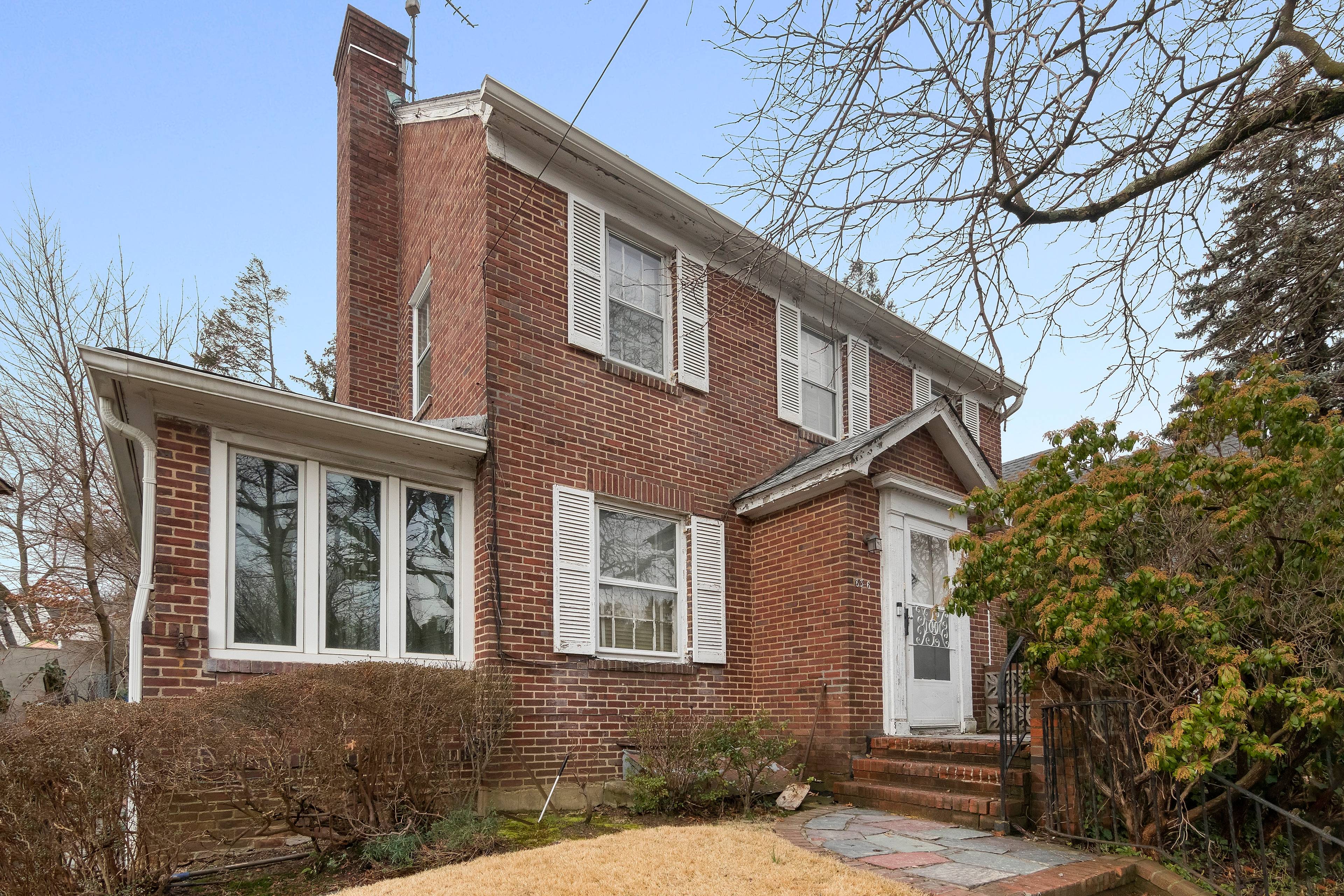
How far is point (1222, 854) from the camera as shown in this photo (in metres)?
5.82

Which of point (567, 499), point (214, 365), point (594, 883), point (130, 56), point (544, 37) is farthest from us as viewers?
point (214, 365)

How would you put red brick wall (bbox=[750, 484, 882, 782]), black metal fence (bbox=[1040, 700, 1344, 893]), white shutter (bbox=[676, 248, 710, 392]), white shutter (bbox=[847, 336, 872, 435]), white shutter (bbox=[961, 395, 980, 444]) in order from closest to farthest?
black metal fence (bbox=[1040, 700, 1344, 893]) → red brick wall (bbox=[750, 484, 882, 782]) → white shutter (bbox=[676, 248, 710, 392]) → white shutter (bbox=[847, 336, 872, 435]) → white shutter (bbox=[961, 395, 980, 444])

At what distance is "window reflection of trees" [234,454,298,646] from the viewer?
671 cm

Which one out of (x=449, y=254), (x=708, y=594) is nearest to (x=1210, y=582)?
(x=708, y=594)

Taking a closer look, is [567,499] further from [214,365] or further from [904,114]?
[214,365]

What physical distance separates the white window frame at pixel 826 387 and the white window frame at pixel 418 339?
4586 mm

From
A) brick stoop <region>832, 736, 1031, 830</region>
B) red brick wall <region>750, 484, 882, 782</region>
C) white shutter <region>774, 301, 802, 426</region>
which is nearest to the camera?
brick stoop <region>832, 736, 1031, 830</region>

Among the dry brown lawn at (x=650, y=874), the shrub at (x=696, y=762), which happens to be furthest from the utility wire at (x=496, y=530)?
the dry brown lawn at (x=650, y=874)

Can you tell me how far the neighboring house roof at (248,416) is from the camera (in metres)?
6.10

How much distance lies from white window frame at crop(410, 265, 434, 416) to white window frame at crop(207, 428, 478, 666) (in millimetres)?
2430

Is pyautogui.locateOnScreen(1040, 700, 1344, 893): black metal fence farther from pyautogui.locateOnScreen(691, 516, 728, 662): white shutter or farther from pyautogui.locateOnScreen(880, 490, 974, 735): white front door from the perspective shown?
pyautogui.locateOnScreen(691, 516, 728, 662): white shutter

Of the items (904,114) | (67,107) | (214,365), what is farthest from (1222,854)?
(214,365)

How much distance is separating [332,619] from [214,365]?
15.2 meters

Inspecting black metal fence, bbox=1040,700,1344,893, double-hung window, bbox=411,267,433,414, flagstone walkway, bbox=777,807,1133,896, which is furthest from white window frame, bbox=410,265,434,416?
black metal fence, bbox=1040,700,1344,893
